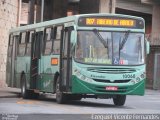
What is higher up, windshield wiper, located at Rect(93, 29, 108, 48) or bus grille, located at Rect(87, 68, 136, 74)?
windshield wiper, located at Rect(93, 29, 108, 48)

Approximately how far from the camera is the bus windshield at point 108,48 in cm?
2033

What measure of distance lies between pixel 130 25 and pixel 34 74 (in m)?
5.46

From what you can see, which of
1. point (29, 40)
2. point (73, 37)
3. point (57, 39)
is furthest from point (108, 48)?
point (29, 40)

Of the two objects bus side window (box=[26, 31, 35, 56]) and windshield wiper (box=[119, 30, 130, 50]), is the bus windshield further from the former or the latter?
bus side window (box=[26, 31, 35, 56])

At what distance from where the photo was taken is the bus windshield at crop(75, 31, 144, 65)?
66.7 ft

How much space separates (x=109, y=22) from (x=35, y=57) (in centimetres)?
481

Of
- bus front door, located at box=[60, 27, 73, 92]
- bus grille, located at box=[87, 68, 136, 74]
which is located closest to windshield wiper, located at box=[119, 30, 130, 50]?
bus grille, located at box=[87, 68, 136, 74]

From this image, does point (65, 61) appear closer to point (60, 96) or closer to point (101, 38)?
point (60, 96)

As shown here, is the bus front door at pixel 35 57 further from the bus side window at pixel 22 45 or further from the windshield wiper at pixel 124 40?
the windshield wiper at pixel 124 40

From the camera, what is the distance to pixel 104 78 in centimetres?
2036

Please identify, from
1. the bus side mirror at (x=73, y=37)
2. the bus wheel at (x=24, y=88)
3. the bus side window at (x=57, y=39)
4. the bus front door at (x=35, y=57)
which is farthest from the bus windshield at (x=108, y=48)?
the bus wheel at (x=24, y=88)

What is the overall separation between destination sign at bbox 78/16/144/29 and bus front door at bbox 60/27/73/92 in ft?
1.93

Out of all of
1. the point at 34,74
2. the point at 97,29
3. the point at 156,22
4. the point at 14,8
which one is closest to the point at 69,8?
the point at 156,22

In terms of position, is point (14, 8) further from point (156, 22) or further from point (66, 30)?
point (156, 22)
